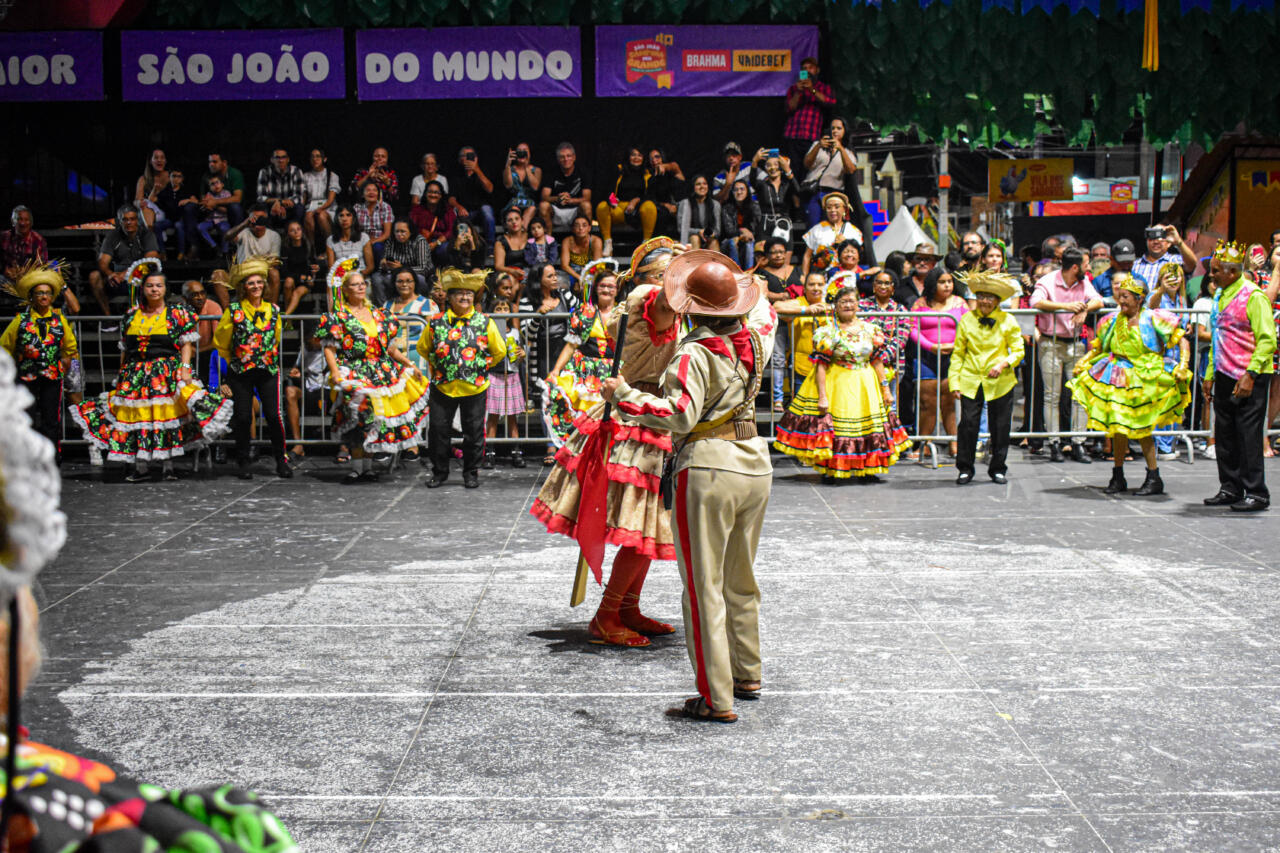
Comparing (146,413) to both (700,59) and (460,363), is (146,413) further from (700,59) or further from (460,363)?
(700,59)

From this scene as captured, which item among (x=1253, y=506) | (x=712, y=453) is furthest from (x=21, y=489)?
(x=1253, y=506)

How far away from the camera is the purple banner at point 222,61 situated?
16.2m

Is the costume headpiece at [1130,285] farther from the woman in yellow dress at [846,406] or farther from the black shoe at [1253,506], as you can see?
the woman in yellow dress at [846,406]

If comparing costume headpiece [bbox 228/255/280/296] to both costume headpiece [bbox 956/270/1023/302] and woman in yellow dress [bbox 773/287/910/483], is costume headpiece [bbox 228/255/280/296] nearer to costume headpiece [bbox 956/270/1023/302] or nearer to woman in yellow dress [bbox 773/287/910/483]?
woman in yellow dress [bbox 773/287/910/483]

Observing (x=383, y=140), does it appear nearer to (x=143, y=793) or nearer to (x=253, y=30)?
(x=253, y=30)

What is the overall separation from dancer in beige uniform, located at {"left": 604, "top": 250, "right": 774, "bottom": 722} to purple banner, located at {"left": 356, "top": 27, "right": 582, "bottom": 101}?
12.2 meters

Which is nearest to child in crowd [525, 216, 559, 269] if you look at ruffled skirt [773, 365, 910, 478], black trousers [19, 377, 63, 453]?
ruffled skirt [773, 365, 910, 478]

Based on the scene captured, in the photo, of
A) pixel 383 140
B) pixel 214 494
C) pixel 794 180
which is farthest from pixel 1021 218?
pixel 214 494

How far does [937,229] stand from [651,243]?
20663 millimetres

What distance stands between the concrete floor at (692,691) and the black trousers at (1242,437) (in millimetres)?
499

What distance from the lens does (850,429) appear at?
10.7m

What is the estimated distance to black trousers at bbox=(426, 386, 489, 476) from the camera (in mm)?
10605

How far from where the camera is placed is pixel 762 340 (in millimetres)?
4941

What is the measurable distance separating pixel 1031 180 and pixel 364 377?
48.4 ft
